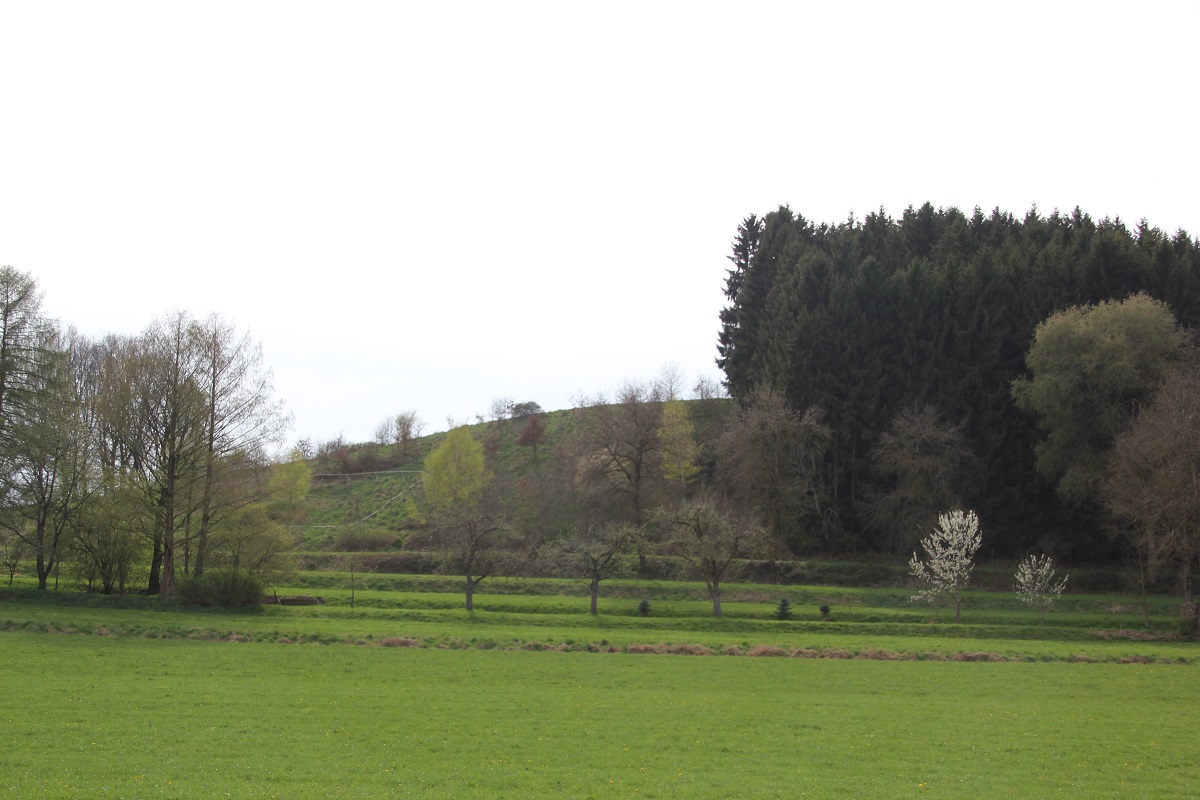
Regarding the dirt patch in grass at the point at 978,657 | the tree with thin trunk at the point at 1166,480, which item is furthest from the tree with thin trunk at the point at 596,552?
the tree with thin trunk at the point at 1166,480

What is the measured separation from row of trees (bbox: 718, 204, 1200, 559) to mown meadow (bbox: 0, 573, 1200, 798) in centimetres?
1512

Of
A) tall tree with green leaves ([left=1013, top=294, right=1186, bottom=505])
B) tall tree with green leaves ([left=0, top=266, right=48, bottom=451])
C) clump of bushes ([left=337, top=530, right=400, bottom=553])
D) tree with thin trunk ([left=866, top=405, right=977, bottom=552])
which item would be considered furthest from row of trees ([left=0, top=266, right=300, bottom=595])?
tall tree with green leaves ([left=1013, top=294, right=1186, bottom=505])

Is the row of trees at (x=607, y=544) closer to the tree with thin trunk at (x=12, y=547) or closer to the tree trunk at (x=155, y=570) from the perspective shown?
the tree trunk at (x=155, y=570)

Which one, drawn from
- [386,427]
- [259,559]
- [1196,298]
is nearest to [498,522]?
[259,559]

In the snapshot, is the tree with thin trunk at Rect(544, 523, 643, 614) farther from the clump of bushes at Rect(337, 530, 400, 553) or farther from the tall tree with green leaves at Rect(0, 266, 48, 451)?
the tall tree with green leaves at Rect(0, 266, 48, 451)

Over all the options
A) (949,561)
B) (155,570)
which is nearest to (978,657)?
(949,561)

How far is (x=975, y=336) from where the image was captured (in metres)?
63.9

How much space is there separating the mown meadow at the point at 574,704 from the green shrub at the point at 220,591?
1294 mm

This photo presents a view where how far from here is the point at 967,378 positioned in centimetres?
6253

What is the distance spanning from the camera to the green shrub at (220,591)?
138 feet

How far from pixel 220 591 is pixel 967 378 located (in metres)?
52.7

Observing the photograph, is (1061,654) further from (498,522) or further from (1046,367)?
(498,522)

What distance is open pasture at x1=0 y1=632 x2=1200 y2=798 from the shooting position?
15.6 m

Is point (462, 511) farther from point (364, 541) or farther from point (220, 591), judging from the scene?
point (364, 541)
